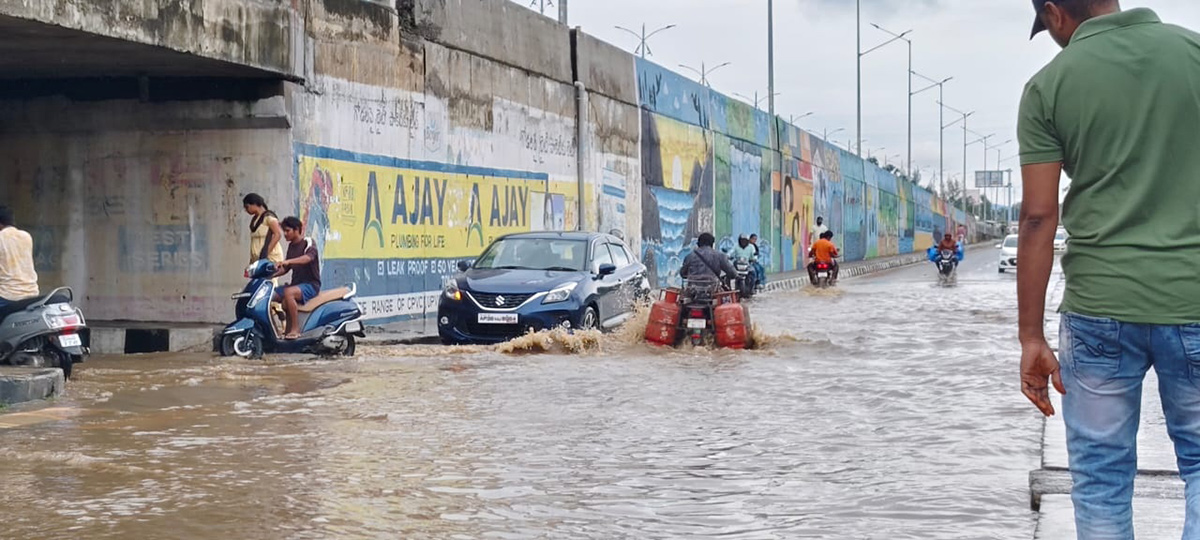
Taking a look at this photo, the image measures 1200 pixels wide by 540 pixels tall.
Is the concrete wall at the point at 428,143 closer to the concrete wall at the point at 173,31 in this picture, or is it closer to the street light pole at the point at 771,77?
the concrete wall at the point at 173,31

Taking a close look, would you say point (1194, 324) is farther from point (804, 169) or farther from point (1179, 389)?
point (804, 169)

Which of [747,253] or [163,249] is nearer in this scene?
[163,249]

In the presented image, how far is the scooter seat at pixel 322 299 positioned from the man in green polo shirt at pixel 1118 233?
39.3ft

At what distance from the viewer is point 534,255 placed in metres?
18.6

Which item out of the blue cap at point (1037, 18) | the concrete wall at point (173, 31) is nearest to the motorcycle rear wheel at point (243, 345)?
the concrete wall at point (173, 31)

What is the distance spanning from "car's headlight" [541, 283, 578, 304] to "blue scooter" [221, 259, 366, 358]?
2571mm

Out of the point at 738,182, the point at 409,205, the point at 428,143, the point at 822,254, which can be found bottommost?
the point at 822,254

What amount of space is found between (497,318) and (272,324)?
10.0 feet

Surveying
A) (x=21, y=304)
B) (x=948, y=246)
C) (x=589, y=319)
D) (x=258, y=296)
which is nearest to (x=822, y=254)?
(x=948, y=246)

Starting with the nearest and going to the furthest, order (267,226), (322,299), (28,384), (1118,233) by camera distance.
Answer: (1118,233)
(28,384)
(322,299)
(267,226)

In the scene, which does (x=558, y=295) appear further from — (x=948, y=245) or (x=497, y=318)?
(x=948, y=245)

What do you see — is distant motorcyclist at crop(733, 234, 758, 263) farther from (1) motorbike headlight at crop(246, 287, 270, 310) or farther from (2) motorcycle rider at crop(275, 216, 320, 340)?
(1) motorbike headlight at crop(246, 287, 270, 310)

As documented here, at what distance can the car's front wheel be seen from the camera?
17.5m

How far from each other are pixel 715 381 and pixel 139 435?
5.62 metres
